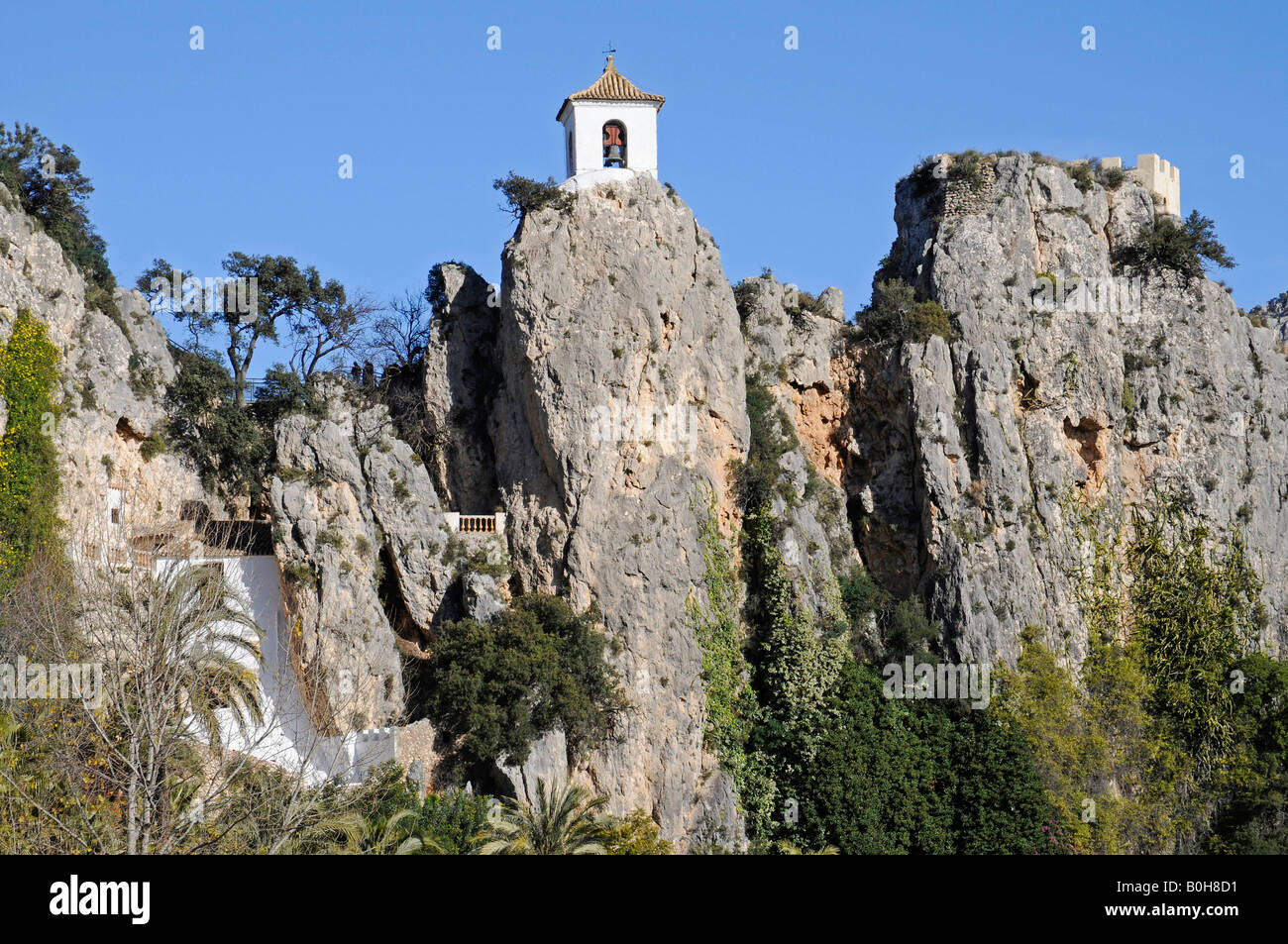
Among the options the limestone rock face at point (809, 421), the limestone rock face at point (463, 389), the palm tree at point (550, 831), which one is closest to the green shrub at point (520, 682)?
the palm tree at point (550, 831)

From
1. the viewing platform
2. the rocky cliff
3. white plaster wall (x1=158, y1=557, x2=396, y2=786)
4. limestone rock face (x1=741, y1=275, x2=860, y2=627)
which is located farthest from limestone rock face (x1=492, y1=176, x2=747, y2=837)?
white plaster wall (x1=158, y1=557, x2=396, y2=786)

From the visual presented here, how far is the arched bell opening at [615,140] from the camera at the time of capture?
4091cm

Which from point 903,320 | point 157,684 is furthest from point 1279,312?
point 157,684

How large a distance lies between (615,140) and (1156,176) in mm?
21817

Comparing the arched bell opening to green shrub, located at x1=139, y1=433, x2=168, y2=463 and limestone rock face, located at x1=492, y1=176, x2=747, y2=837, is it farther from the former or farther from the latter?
green shrub, located at x1=139, y1=433, x2=168, y2=463

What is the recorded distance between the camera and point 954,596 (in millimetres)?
41156

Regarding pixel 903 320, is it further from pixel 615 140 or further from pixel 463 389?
pixel 463 389

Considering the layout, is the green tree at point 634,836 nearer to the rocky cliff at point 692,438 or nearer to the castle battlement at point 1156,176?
the rocky cliff at point 692,438

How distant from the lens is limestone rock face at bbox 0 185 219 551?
35.1 m

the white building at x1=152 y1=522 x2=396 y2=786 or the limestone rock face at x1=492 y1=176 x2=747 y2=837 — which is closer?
the white building at x1=152 y1=522 x2=396 y2=786

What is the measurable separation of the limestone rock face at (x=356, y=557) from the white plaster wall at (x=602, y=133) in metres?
10.7

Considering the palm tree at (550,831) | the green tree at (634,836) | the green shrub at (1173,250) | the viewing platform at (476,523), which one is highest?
the green shrub at (1173,250)
